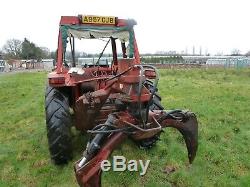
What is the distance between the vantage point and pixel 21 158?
5.12 m

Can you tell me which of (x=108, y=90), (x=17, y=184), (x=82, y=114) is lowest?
(x=17, y=184)

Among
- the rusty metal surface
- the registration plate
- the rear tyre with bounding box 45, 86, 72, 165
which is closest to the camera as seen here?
the rusty metal surface

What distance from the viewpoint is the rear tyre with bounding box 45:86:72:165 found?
449cm

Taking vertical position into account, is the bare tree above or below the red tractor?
above

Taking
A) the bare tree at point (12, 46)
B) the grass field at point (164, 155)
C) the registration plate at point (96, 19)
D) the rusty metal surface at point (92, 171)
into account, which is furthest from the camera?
the bare tree at point (12, 46)

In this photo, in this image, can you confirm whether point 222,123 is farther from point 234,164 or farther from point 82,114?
point 82,114

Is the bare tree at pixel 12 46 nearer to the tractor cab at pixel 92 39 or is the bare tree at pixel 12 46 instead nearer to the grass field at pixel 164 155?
the grass field at pixel 164 155

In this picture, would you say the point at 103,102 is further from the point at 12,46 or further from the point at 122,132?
the point at 12,46

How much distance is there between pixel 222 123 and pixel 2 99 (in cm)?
779

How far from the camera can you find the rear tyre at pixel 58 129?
4.49m

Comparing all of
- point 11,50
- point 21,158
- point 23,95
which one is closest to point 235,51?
point 11,50

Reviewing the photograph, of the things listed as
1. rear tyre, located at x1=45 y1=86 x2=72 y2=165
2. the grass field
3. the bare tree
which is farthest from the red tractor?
the bare tree

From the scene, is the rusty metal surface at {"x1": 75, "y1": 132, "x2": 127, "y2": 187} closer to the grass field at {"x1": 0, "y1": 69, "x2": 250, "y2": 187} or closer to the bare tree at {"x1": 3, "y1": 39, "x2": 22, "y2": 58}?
the grass field at {"x1": 0, "y1": 69, "x2": 250, "y2": 187}

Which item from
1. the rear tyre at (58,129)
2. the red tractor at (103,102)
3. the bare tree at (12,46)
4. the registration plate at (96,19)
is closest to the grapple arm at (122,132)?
the red tractor at (103,102)
